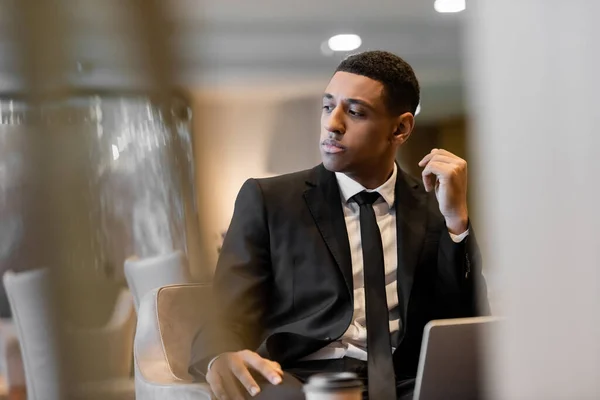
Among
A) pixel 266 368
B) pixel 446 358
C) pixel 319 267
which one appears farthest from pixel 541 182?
pixel 319 267

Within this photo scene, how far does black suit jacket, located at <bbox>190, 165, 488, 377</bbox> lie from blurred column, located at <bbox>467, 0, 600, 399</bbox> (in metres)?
0.84

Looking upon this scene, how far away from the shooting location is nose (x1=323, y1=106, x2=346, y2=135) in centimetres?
109

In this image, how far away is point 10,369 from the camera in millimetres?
248

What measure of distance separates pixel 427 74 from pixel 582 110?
2427 millimetres

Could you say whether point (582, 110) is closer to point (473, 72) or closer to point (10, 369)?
point (473, 72)

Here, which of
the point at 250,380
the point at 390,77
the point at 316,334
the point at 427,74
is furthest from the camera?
the point at 427,74

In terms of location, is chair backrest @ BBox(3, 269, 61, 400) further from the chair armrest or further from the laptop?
the chair armrest

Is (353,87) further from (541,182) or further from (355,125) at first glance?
(541,182)

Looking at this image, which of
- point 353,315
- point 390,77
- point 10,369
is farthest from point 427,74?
point 10,369

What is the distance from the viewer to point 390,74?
1157 mm

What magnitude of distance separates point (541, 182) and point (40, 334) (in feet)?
0.46

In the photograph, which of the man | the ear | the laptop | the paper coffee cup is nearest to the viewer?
the paper coffee cup

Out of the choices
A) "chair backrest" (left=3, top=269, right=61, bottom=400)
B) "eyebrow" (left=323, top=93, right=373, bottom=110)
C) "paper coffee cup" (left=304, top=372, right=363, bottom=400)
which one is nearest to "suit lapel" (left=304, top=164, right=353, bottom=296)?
"eyebrow" (left=323, top=93, right=373, bottom=110)

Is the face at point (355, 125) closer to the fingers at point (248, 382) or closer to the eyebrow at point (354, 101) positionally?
the eyebrow at point (354, 101)
